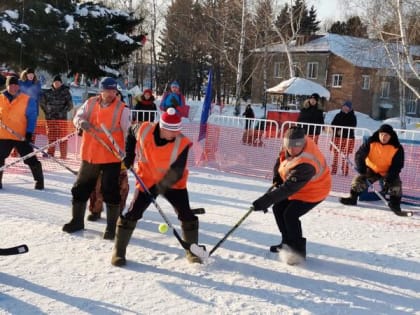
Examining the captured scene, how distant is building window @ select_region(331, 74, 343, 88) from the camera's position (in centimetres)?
3753

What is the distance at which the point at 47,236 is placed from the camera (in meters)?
4.73

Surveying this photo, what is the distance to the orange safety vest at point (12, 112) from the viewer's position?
20.6ft

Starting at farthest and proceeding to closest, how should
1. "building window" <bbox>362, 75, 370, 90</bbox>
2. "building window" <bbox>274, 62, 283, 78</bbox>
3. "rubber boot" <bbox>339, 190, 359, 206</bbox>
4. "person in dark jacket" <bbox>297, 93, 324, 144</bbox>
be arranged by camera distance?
"building window" <bbox>274, 62, 283, 78</bbox> → "building window" <bbox>362, 75, 370, 90</bbox> → "person in dark jacket" <bbox>297, 93, 324, 144</bbox> → "rubber boot" <bbox>339, 190, 359, 206</bbox>

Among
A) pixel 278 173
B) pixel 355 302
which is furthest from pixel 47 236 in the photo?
pixel 355 302

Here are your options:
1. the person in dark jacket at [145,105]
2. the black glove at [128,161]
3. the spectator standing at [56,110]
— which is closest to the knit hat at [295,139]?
the black glove at [128,161]

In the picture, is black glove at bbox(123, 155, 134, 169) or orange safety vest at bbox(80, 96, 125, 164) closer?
black glove at bbox(123, 155, 134, 169)

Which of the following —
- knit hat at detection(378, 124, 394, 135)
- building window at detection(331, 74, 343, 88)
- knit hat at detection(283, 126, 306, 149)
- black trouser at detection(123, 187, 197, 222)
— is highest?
building window at detection(331, 74, 343, 88)

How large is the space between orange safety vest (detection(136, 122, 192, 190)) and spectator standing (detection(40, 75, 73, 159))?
5.29 m

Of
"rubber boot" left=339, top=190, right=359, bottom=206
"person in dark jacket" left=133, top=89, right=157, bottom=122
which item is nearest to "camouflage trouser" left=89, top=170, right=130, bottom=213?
"rubber boot" left=339, top=190, right=359, bottom=206

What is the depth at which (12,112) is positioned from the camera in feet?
20.6

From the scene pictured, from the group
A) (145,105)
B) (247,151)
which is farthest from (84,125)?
(145,105)

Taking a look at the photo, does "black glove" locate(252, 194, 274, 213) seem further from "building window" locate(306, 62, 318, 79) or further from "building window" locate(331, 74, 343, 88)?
"building window" locate(306, 62, 318, 79)

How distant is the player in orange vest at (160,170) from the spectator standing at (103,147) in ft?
1.78

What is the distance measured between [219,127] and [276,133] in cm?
120
